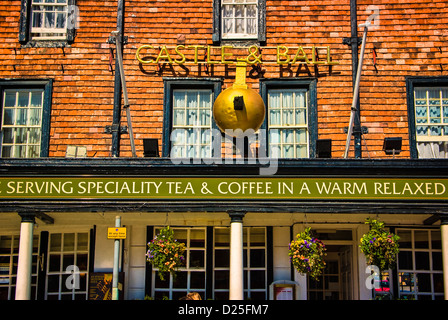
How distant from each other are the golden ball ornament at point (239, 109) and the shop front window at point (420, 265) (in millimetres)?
4714

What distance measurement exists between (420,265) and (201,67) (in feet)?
23.5

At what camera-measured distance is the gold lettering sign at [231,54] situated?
56.1 ft

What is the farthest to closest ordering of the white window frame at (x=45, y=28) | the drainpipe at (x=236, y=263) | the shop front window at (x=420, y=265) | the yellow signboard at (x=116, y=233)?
the white window frame at (x=45, y=28) < the shop front window at (x=420, y=265) < the drainpipe at (x=236, y=263) < the yellow signboard at (x=116, y=233)

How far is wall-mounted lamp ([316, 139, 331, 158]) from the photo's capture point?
15.9 metres

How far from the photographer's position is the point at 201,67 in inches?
683

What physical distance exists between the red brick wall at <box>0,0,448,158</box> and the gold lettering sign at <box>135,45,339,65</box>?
0.59 feet

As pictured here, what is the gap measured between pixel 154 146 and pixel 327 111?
4.30 meters

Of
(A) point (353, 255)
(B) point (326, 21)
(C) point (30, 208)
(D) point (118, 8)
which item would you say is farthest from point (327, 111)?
(C) point (30, 208)

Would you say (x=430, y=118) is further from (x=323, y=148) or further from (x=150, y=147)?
(x=150, y=147)

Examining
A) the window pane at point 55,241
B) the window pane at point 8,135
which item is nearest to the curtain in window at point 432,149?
the window pane at point 55,241

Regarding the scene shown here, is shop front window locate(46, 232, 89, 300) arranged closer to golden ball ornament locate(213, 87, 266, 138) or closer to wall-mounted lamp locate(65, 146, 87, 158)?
wall-mounted lamp locate(65, 146, 87, 158)

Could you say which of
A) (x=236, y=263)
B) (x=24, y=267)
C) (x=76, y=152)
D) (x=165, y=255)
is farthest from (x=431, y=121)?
(x=24, y=267)

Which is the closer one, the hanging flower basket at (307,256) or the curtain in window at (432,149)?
the hanging flower basket at (307,256)

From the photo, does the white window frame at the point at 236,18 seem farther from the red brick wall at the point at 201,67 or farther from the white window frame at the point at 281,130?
the white window frame at the point at 281,130
